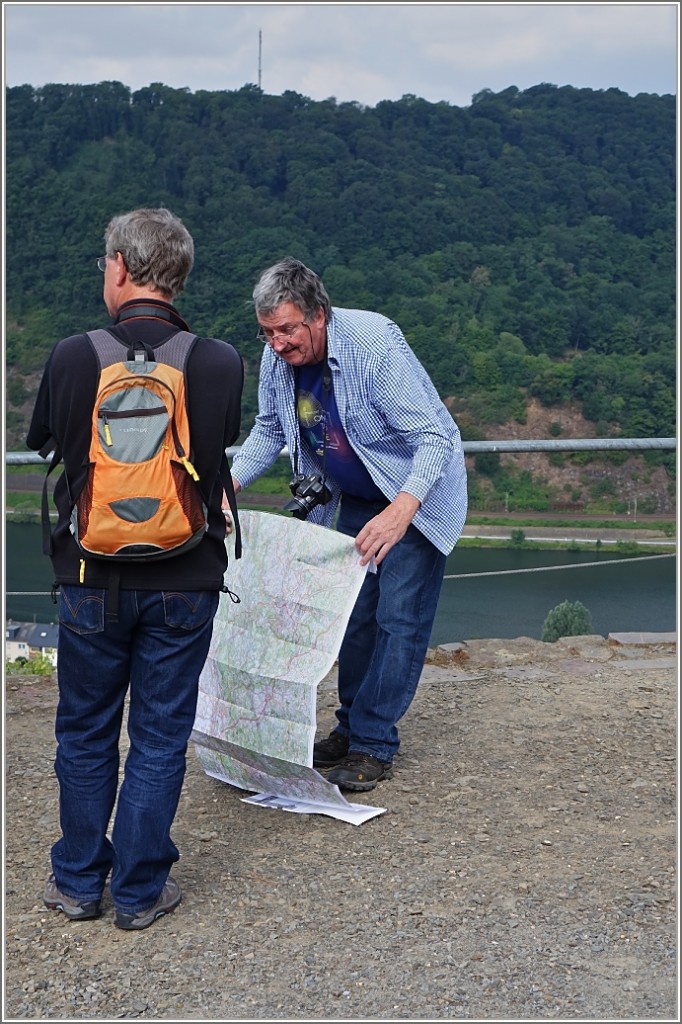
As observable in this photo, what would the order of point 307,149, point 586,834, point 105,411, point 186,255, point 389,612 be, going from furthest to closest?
1. point 307,149
2. point 389,612
3. point 586,834
4. point 186,255
5. point 105,411

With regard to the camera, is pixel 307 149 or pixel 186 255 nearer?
pixel 186 255

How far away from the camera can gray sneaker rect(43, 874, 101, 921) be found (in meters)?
2.58

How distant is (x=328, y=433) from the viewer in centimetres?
325

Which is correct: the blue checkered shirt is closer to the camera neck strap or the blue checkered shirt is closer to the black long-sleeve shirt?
the camera neck strap

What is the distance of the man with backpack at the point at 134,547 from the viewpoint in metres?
2.26

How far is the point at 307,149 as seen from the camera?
33906 millimetres

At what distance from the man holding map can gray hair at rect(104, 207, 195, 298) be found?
1.98 ft

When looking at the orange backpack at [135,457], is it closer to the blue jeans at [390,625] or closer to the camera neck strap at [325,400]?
the camera neck strap at [325,400]

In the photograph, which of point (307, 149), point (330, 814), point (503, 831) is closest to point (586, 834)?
point (503, 831)

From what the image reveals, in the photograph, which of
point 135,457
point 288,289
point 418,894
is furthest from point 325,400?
point 418,894

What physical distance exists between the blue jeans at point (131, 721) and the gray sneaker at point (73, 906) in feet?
0.07

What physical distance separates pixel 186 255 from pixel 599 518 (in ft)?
13.0

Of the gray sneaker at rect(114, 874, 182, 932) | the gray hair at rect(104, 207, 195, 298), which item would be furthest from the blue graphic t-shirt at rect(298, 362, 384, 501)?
the gray sneaker at rect(114, 874, 182, 932)

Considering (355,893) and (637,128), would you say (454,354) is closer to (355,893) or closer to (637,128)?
(355,893)
